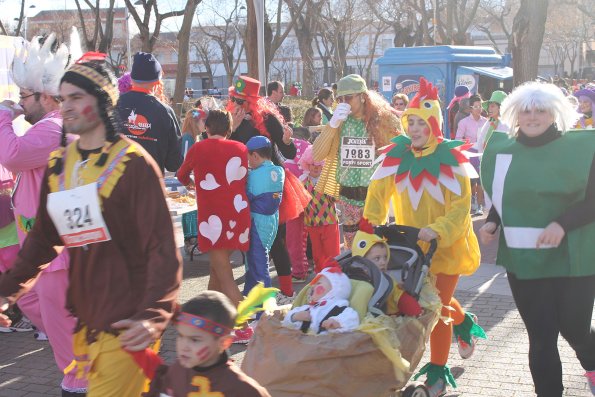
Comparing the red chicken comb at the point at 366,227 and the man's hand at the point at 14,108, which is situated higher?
the man's hand at the point at 14,108

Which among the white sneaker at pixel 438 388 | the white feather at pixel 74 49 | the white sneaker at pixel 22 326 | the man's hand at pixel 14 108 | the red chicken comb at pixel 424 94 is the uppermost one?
the white feather at pixel 74 49

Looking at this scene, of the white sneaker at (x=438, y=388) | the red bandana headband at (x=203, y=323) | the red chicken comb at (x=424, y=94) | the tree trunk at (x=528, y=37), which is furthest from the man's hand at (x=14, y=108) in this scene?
the tree trunk at (x=528, y=37)

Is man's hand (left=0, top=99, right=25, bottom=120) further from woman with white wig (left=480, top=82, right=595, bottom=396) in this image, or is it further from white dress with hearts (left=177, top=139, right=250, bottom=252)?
woman with white wig (left=480, top=82, right=595, bottom=396)

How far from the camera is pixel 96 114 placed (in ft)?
11.5

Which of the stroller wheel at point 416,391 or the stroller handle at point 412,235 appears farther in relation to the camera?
the stroller handle at point 412,235

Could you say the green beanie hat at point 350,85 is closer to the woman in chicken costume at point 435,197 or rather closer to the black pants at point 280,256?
the black pants at point 280,256

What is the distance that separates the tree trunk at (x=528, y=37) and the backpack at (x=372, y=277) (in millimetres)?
14423

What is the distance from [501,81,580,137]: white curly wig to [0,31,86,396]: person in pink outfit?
257cm

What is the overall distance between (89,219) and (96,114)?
439mm

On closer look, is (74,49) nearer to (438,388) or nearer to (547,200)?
(547,200)

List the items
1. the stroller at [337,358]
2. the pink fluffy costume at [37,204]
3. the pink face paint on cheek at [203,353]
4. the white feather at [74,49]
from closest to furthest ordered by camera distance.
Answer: the pink face paint on cheek at [203,353], the stroller at [337,358], the pink fluffy costume at [37,204], the white feather at [74,49]

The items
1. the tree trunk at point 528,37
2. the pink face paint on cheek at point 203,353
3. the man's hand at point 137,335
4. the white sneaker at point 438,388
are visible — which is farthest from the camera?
the tree trunk at point 528,37

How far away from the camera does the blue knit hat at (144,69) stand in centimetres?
696

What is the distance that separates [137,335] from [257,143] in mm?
4288
